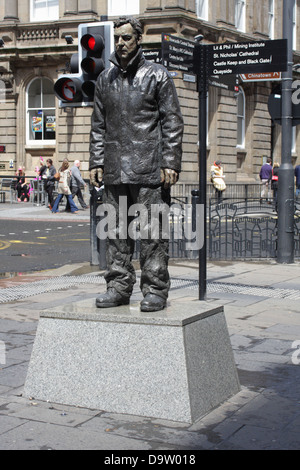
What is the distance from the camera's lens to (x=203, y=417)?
479cm

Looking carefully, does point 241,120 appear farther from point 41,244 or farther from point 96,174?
point 96,174

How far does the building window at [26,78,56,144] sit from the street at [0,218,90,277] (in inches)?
451

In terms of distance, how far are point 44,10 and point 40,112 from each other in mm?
4492

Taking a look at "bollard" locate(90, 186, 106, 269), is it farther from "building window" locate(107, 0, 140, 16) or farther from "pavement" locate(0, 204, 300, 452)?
"building window" locate(107, 0, 140, 16)

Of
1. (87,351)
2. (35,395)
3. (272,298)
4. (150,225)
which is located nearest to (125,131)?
(150,225)

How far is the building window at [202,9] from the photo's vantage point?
106 feet

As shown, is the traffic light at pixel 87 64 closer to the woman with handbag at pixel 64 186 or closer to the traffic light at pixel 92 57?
the traffic light at pixel 92 57

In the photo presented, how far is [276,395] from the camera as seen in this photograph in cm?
521

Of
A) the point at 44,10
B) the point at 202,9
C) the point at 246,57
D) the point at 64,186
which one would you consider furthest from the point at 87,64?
the point at 44,10

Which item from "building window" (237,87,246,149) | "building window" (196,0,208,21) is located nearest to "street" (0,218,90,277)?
"building window" (196,0,208,21)

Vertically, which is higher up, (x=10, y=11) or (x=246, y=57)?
(x=10, y=11)

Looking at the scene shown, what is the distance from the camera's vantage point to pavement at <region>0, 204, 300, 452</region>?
428cm

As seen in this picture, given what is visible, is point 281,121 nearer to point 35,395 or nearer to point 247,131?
point 35,395

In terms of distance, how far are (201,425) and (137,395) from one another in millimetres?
474
